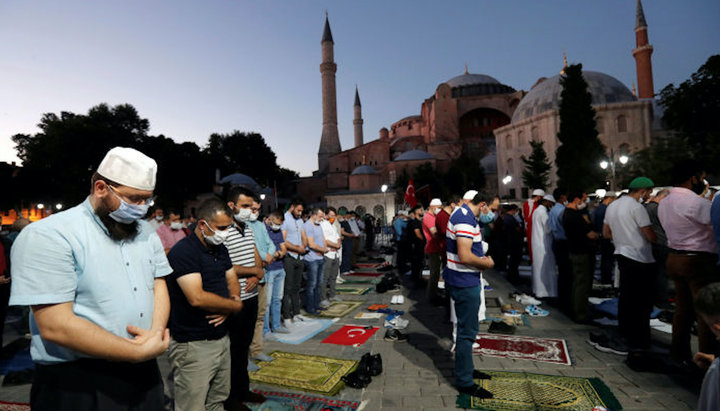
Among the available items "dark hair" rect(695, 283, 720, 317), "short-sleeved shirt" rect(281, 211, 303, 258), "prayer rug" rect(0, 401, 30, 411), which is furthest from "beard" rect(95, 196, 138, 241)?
"short-sleeved shirt" rect(281, 211, 303, 258)

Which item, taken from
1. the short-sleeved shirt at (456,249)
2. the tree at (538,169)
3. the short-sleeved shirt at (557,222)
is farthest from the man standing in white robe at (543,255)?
the tree at (538,169)

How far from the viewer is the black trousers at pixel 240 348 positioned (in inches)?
131

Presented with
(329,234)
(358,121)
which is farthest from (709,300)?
(358,121)

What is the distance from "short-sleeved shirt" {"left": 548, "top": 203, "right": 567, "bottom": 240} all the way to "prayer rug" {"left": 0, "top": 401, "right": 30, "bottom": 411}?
298 inches

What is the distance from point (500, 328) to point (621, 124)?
40.0 m

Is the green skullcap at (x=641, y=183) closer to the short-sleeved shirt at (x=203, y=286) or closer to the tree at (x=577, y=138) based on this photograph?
the short-sleeved shirt at (x=203, y=286)

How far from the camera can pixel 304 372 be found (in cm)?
430

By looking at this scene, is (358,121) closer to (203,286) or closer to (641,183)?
(641,183)

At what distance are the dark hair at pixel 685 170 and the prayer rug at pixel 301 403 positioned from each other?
169 inches

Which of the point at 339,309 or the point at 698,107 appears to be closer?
the point at 339,309

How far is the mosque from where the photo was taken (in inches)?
1431

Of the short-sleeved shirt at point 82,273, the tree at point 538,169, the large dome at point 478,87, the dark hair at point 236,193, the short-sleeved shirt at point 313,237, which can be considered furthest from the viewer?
the large dome at point 478,87

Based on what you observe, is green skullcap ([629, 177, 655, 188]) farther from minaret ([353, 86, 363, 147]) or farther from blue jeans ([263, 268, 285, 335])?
minaret ([353, 86, 363, 147])

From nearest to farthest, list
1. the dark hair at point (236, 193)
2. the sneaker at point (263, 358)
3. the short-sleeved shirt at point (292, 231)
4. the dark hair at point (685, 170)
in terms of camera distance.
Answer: the dark hair at point (685, 170), the dark hair at point (236, 193), the sneaker at point (263, 358), the short-sleeved shirt at point (292, 231)
